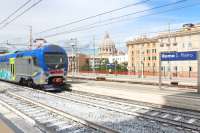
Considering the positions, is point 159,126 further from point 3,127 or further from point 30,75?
point 30,75

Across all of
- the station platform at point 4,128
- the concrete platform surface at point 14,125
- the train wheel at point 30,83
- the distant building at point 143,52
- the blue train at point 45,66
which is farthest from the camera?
the distant building at point 143,52

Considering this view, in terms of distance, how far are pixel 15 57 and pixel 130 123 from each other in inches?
739

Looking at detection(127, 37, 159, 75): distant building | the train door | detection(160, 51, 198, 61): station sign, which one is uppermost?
detection(127, 37, 159, 75): distant building

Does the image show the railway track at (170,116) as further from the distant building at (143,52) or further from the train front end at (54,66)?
the distant building at (143,52)

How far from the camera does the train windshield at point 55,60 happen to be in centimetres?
2320

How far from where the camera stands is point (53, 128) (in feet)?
34.7

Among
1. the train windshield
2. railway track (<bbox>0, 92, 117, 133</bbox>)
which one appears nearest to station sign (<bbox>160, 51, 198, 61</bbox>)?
the train windshield

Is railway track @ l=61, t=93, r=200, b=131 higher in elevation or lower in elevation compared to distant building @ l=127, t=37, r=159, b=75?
lower

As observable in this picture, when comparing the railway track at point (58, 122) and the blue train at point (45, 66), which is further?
the blue train at point (45, 66)

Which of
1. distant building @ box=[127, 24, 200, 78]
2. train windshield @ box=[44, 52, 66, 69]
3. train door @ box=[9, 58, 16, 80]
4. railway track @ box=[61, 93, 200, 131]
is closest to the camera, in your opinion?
railway track @ box=[61, 93, 200, 131]

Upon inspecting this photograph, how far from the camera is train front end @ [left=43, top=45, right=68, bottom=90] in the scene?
23.1 meters

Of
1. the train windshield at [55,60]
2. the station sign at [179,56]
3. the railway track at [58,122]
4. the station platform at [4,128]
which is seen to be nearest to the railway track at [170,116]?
the railway track at [58,122]

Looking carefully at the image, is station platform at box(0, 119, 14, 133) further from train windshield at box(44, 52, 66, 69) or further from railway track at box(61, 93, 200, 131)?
train windshield at box(44, 52, 66, 69)

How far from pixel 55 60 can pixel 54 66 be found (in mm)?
484
